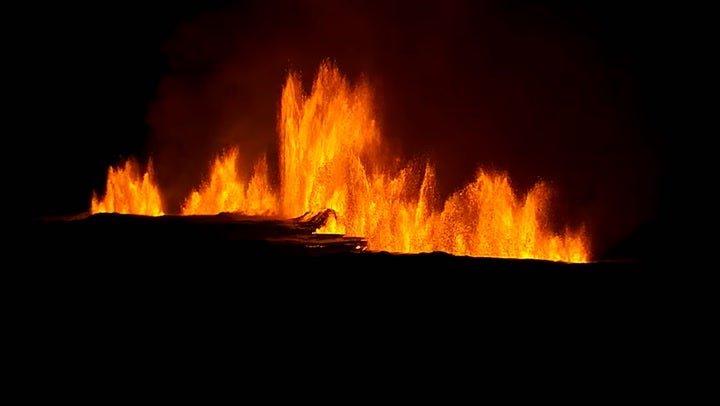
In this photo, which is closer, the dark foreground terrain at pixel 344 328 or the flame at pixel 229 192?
the dark foreground terrain at pixel 344 328

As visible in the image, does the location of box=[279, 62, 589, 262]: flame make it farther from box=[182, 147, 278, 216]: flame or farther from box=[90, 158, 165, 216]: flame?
box=[90, 158, 165, 216]: flame

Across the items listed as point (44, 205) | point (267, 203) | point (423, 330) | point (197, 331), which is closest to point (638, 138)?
point (267, 203)

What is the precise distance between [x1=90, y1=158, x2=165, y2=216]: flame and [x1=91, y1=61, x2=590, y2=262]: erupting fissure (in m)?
0.20

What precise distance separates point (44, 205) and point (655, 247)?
20647 mm

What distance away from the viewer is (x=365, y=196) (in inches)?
675

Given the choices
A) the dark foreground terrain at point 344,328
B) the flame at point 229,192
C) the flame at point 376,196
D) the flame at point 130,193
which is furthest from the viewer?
the flame at point 130,193

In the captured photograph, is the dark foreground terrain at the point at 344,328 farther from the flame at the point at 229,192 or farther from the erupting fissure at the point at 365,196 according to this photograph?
the flame at the point at 229,192

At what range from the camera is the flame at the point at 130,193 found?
2434 cm

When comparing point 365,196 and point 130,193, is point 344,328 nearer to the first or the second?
point 365,196

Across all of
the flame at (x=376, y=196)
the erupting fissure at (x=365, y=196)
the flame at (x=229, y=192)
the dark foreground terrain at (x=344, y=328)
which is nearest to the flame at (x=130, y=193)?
the erupting fissure at (x=365, y=196)

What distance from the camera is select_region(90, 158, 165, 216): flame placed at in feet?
79.9

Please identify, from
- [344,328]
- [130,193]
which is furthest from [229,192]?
[344,328]

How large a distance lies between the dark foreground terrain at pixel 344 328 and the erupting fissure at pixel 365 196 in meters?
4.84

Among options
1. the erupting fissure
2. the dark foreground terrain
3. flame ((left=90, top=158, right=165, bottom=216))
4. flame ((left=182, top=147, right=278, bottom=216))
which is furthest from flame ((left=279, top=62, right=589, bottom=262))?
flame ((left=90, top=158, right=165, bottom=216))
